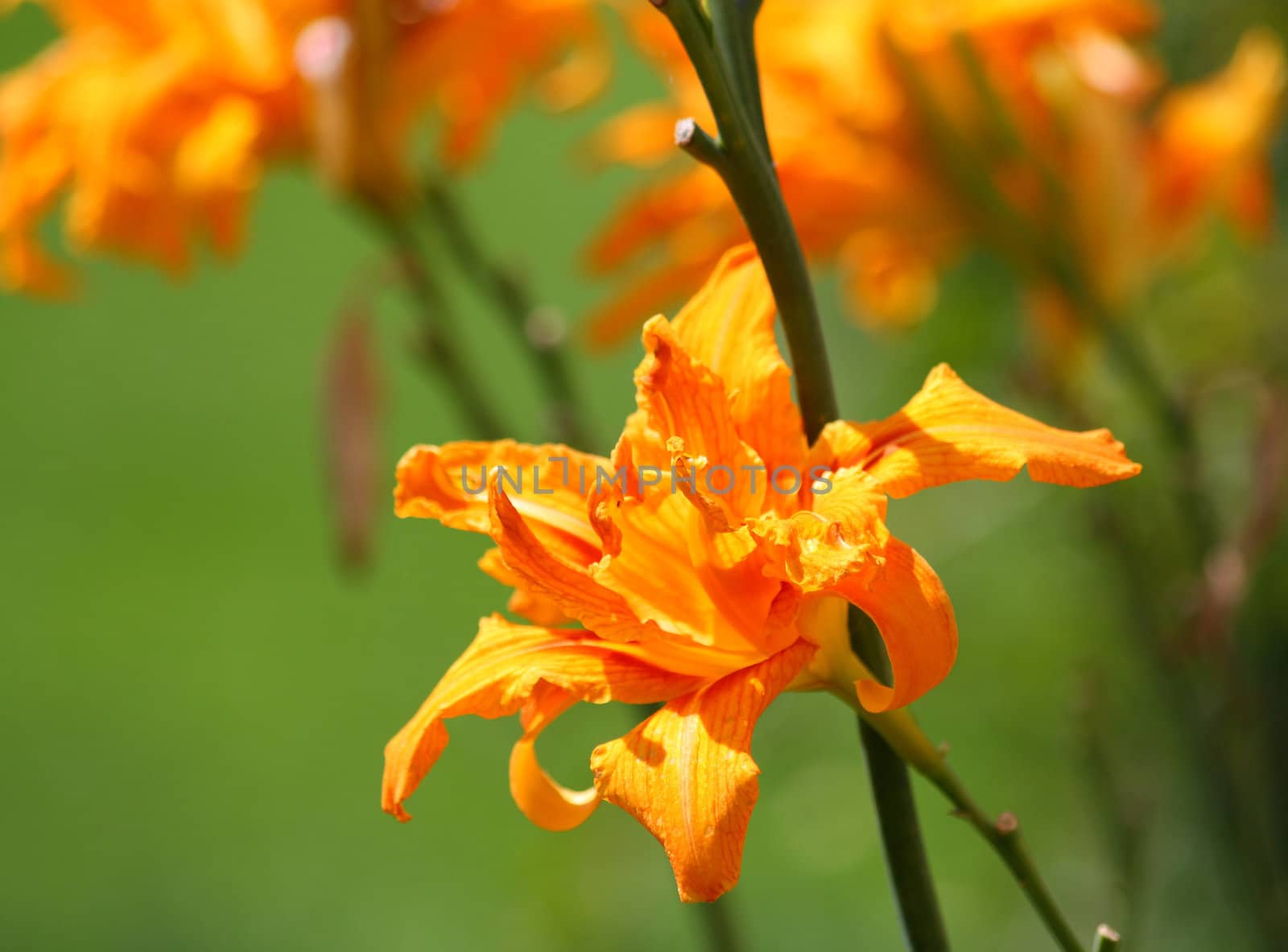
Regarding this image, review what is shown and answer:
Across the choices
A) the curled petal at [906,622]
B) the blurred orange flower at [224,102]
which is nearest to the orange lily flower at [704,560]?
the curled petal at [906,622]

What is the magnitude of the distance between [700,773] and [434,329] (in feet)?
0.95

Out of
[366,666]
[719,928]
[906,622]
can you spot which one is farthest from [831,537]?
[366,666]

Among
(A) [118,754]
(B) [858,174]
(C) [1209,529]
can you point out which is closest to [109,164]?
(B) [858,174]

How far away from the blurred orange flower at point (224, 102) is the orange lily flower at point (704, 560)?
0.28 metres

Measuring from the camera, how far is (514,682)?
0.22 metres

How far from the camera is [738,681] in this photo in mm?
215

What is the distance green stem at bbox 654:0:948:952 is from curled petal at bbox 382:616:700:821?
0.12 feet

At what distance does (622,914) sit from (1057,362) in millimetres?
569

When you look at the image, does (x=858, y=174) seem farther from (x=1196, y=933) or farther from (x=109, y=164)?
(x=1196, y=933)

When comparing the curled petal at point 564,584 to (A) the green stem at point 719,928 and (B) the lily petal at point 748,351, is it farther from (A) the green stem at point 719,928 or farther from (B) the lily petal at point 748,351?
(A) the green stem at point 719,928

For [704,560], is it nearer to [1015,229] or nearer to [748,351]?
[748,351]

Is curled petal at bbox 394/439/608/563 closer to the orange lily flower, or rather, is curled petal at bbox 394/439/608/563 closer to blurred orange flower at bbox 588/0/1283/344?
the orange lily flower

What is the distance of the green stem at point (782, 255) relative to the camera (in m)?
0.20

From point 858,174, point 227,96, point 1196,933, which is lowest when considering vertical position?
point 1196,933
